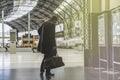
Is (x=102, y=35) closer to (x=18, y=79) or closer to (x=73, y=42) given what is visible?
(x=18, y=79)

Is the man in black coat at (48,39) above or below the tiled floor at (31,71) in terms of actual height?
above

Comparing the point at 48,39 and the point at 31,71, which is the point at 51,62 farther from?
the point at 31,71

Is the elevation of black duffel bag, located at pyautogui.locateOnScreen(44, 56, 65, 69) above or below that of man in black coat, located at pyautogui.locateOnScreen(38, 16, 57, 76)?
below

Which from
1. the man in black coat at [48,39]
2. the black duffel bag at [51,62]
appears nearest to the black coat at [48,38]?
the man in black coat at [48,39]

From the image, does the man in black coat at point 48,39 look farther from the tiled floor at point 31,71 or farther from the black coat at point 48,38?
the tiled floor at point 31,71

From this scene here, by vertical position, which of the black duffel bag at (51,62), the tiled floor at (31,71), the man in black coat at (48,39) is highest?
the man in black coat at (48,39)

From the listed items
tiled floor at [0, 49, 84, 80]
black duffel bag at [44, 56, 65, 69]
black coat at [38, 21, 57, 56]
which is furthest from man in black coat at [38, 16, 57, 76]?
tiled floor at [0, 49, 84, 80]

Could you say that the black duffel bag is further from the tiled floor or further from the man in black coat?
the tiled floor

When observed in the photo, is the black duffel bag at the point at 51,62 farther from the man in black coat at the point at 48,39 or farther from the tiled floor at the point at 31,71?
the tiled floor at the point at 31,71

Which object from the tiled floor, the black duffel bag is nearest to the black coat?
the black duffel bag

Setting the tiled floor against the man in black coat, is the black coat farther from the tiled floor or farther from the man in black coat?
the tiled floor

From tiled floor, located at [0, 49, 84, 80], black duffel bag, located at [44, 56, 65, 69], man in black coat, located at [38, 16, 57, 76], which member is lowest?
tiled floor, located at [0, 49, 84, 80]

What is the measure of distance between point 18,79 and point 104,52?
4899 millimetres

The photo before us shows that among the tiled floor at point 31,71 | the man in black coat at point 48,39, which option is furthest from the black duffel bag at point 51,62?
the tiled floor at point 31,71
